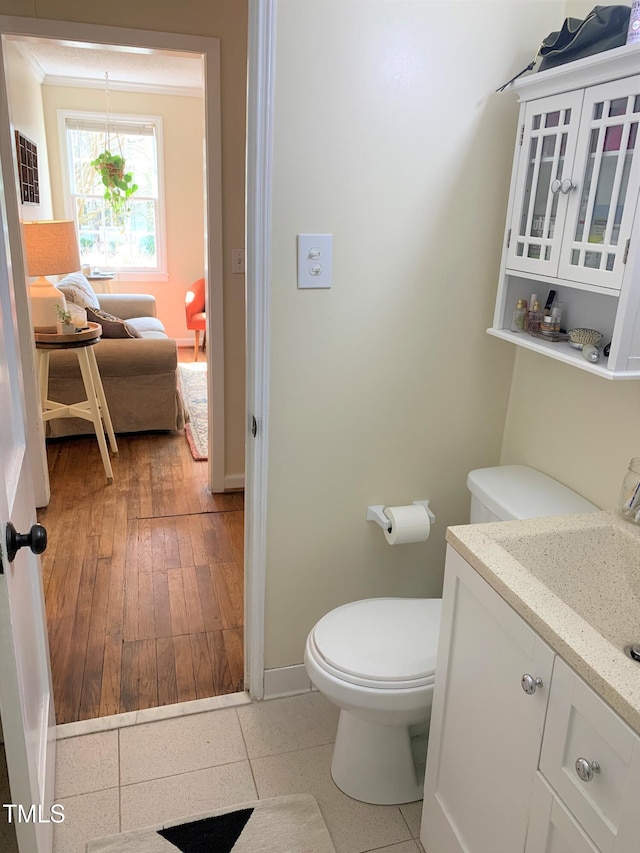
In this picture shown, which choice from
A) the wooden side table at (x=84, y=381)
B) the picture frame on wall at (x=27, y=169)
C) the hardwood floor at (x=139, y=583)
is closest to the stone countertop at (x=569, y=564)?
the hardwood floor at (x=139, y=583)

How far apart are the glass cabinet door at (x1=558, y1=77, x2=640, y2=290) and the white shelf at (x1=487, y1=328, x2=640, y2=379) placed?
169 mm

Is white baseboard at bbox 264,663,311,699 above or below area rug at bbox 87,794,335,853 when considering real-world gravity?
above

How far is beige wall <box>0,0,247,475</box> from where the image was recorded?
272 centimetres

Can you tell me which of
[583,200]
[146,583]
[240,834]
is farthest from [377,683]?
[146,583]

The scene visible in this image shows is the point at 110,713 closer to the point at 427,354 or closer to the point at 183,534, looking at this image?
the point at 183,534

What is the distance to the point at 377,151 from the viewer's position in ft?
5.57

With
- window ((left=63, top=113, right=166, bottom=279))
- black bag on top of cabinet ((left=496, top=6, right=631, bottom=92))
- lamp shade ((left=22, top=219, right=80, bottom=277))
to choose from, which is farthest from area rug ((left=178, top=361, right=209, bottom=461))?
black bag on top of cabinet ((left=496, top=6, right=631, bottom=92))

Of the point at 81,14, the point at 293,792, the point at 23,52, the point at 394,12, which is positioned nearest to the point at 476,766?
the point at 293,792

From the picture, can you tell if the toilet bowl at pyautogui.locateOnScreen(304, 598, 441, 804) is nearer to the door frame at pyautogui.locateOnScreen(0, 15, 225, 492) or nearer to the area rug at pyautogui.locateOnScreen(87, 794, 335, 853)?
the area rug at pyautogui.locateOnScreen(87, 794, 335, 853)

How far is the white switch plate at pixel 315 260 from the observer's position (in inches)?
67.1

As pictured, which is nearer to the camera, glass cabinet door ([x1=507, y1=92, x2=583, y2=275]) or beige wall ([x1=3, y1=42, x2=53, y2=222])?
glass cabinet door ([x1=507, y1=92, x2=583, y2=275])

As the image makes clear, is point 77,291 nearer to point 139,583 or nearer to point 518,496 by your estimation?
point 139,583

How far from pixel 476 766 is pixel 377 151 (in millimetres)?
1437

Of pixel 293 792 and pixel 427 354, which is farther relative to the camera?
pixel 427 354
